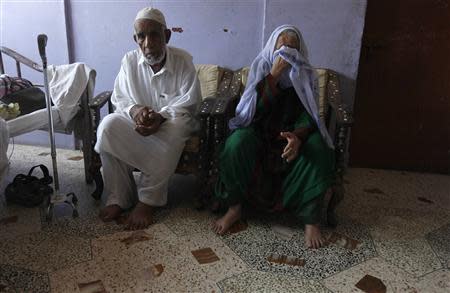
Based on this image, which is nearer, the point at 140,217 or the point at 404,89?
the point at 140,217

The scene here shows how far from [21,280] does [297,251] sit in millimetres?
1192

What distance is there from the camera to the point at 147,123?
1.88 m

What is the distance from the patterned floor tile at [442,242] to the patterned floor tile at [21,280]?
68.4 inches

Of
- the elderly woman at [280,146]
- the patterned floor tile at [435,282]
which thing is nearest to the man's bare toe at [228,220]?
the elderly woman at [280,146]

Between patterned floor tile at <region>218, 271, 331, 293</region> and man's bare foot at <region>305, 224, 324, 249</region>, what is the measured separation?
29 cm

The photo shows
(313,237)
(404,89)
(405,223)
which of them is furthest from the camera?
(404,89)

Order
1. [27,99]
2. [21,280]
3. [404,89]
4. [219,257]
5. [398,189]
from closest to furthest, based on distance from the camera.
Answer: [21,280] → [219,257] → [27,99] → [398,189] → [404,89]

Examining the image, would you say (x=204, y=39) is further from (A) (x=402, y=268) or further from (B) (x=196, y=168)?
(A) (x=402, y=268)

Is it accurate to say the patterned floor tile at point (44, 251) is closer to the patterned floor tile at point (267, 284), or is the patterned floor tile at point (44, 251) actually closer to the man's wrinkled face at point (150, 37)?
the patterned floor tile at point (267, 284)

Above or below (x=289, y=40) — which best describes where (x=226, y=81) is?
below

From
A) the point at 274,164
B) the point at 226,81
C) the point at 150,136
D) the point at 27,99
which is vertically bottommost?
the point at 274,164

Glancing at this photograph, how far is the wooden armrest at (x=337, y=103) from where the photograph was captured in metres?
1.83

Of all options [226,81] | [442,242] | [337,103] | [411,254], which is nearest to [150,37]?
[226,81]

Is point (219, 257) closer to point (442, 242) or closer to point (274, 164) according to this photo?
point (274, 164)
